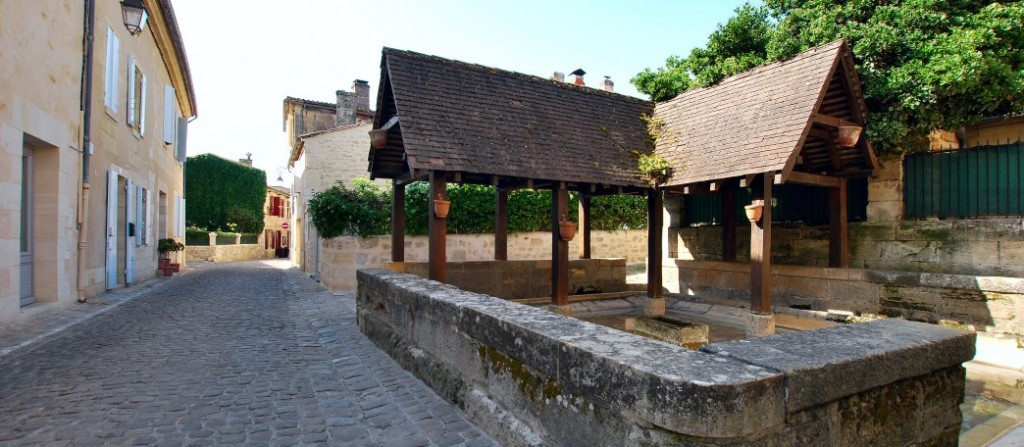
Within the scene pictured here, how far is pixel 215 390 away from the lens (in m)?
3.73

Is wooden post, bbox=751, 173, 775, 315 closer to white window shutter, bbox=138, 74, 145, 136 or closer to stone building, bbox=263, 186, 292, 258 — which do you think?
white window shutter, bbox=138, 74, 145, 136

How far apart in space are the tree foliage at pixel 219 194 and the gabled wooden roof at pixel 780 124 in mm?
28859

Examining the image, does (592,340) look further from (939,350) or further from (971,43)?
(971,43)

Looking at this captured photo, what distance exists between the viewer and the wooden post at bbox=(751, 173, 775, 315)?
6.69 meters

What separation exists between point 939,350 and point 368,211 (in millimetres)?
9809

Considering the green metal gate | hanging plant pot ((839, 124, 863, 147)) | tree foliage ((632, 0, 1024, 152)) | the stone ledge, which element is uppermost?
tree foliage ((632, 0, 1024, 152))

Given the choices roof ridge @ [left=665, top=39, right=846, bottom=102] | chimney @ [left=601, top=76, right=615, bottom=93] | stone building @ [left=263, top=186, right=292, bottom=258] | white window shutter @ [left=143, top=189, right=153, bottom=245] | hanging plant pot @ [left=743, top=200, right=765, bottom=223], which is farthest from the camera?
stone building @ [left=263, top=186, right=292, bottom=258]

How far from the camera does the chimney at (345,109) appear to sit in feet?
69.8

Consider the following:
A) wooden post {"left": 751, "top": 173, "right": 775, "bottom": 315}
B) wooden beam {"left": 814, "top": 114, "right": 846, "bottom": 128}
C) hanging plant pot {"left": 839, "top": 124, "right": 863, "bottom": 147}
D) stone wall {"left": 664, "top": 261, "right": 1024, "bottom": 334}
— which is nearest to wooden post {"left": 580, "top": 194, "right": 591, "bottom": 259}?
stone wall {"left": 664, "top": 261, "right": 1024, "bottom": 334}

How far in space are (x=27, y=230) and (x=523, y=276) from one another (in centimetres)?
708

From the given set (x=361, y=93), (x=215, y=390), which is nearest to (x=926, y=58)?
(x=215, y=390)

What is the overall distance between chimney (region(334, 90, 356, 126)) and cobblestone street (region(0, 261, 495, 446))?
624 inches

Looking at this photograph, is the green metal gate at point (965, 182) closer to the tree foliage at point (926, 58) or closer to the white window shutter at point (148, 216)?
the tree foliage at point (926, 58)

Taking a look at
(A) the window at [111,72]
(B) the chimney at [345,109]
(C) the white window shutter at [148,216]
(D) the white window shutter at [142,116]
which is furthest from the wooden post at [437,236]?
(B) the chimney at [345,109]
